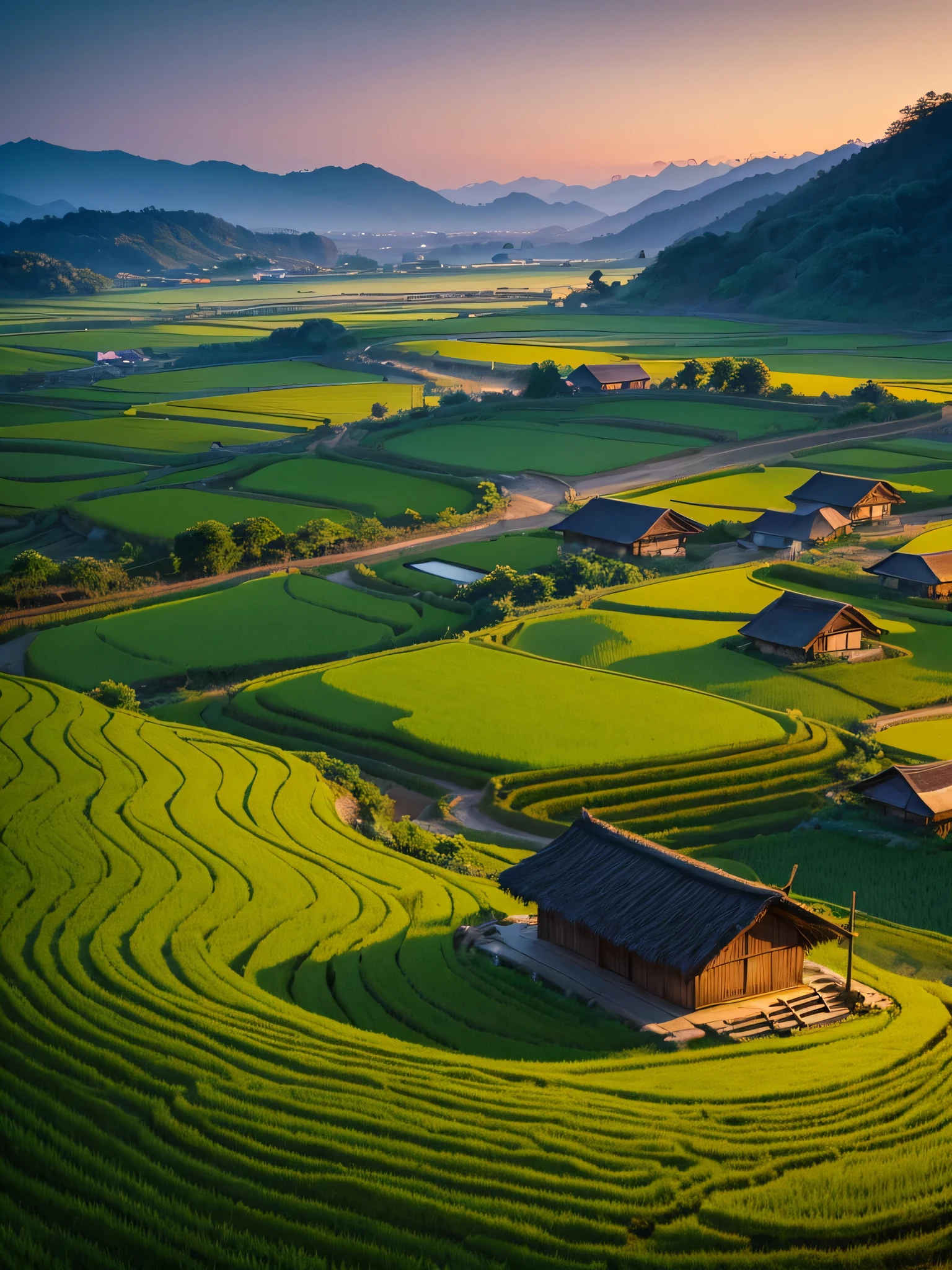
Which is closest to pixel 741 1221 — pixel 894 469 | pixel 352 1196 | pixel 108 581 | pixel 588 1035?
pixel 352 1196

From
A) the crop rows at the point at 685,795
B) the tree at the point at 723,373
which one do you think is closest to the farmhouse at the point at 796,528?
the crop rows at the point at 685,795

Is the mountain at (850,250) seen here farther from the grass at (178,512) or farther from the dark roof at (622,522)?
the grass at (178,512)

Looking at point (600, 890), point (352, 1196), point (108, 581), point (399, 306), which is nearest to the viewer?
point (352, 1196)

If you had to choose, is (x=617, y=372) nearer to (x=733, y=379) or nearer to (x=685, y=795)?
(x=733, y=379)

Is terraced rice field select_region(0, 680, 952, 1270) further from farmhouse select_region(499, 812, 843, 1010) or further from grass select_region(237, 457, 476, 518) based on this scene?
grass select_region(237, 457, 476, 518)

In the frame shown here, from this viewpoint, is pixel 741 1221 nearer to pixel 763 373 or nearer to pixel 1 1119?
pixel 1 1119
